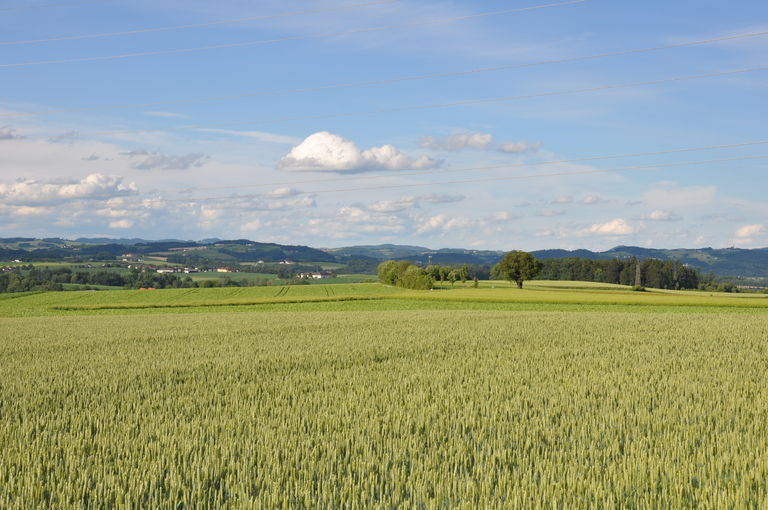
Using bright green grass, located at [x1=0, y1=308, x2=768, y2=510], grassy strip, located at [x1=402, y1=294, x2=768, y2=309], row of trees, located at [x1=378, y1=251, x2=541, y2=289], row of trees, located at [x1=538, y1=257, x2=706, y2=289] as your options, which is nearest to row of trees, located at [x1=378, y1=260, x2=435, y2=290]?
row of trees, located at [x1=378, y1=251, x2=541, y2=289]

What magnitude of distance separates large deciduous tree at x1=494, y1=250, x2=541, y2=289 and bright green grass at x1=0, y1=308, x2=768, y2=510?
293 feet

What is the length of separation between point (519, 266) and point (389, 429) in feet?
334

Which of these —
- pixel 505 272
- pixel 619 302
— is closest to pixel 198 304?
pixel 619 302

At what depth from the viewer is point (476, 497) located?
7016mm

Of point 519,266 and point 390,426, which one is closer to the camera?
point 390,426

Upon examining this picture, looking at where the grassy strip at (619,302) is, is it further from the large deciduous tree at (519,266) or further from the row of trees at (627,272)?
the row of trees at (627,272)

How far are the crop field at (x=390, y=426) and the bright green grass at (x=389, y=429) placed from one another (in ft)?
0.13

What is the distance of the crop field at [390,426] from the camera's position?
7133mm

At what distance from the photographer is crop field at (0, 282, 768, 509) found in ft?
23.4

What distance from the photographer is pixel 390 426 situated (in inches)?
393

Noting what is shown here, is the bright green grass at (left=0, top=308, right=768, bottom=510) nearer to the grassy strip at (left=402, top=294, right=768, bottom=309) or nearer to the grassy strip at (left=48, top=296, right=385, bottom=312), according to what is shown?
the grassy strip at (left=402, top=294, right=768, bottom=309)

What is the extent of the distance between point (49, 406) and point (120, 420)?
7.99 feet

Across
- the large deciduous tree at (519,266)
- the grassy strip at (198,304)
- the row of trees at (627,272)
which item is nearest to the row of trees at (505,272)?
the large deciduous tree at (519,266)

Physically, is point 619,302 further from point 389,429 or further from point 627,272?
point 627,272
